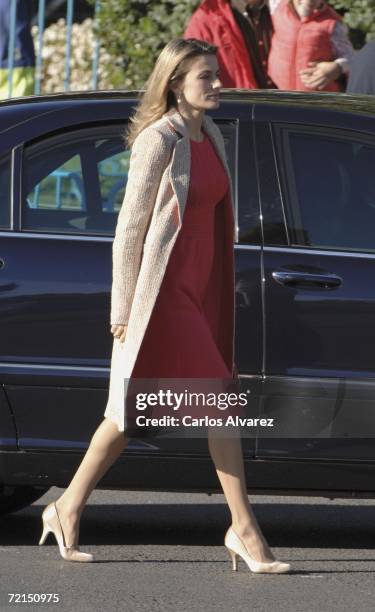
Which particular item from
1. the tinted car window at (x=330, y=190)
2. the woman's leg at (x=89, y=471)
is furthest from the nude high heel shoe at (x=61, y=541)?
the tinted car window at (x=330, y=190)

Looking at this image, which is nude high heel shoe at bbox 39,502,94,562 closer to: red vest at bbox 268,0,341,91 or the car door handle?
the car door handle

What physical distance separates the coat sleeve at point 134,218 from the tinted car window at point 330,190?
630 mm

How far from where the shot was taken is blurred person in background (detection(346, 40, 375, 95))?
8.48 m

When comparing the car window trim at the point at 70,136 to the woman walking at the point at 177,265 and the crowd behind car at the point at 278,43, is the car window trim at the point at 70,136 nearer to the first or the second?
the woman walking at the point at 177,265

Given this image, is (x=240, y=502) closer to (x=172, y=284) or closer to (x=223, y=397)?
(x=223, y=397)

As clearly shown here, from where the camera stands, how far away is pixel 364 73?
852cm

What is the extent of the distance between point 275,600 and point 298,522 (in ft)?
4.97

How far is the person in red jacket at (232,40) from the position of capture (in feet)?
32.4

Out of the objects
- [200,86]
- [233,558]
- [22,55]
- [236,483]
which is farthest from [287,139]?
[22,55]

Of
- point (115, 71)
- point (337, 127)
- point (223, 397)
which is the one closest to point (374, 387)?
point (223, 397)

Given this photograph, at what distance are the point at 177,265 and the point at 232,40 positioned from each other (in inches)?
192

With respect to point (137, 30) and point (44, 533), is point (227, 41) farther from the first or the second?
point (44, 533)

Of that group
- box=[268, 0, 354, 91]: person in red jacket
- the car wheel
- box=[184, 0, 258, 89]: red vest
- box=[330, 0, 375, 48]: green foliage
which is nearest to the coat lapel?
the car wheel

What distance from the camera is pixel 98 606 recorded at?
4.93 metres
